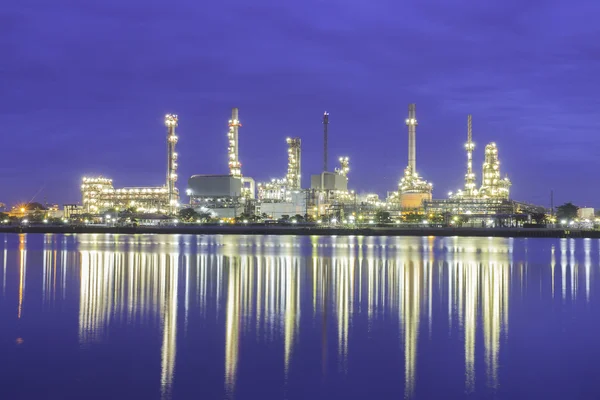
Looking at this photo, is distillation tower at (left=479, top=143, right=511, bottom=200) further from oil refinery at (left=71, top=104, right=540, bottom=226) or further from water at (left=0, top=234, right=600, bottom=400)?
water at (left=0, top=234, right=600, bottom=400)

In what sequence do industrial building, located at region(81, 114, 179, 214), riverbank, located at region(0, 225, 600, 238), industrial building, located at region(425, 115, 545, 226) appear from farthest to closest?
industrial building, located at region(81, 114, 179, 214), industrial building, located at region(425, 115, 545, 226), riverbank, located at region(0, 225, 600, 238)

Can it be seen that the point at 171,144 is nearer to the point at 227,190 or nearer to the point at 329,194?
the point at 227,190

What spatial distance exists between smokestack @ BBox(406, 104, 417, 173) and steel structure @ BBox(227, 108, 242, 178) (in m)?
27.3

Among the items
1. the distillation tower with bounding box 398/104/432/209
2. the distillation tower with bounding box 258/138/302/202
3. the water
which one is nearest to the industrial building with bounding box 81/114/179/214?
the distillation tower with bounding box 258/138/302/202

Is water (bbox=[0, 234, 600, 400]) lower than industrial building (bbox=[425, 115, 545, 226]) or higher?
lower

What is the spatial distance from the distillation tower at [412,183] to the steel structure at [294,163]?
17.5 metres

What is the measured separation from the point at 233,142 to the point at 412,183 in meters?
29.4

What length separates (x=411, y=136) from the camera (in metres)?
116

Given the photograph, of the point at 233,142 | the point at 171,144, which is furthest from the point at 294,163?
the point at 171,144

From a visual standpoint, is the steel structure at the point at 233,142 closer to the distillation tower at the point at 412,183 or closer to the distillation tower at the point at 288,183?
the distillation tower at the point at 288,183

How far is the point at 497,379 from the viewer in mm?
11508

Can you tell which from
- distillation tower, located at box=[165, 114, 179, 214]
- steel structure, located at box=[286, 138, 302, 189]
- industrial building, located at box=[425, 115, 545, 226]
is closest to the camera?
industrial building, located at box=[425, 115, 545, 226]

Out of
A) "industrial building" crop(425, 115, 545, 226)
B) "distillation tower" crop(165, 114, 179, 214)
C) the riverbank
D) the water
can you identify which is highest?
"distillation tower" crop(165, 114, 179, 214)

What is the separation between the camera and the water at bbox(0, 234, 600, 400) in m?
11.1
